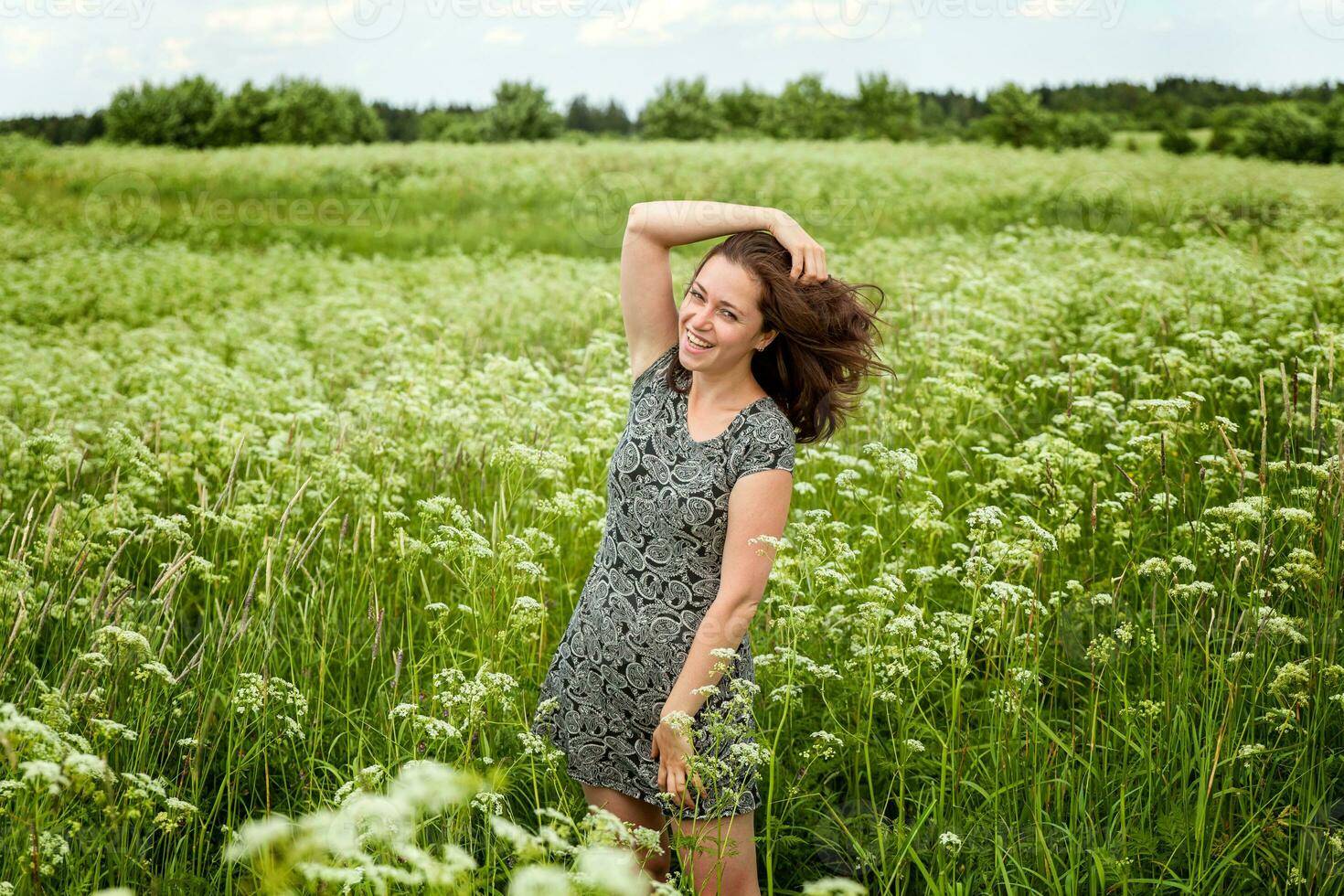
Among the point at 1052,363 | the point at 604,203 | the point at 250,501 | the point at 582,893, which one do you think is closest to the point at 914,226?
the point at 604,203

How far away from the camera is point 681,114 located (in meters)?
51.1

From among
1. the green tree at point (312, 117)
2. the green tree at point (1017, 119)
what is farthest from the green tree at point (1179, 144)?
the green tree at point (312, 117)

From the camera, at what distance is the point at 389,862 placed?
2303mm

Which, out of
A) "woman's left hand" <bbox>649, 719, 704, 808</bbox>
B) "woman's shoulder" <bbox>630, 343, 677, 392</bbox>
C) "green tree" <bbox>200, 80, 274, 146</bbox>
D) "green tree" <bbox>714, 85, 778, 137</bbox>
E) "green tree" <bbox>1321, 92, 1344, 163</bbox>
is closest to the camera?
"woman's left hand" <bbox>649, 719, 704, 808</bbox>

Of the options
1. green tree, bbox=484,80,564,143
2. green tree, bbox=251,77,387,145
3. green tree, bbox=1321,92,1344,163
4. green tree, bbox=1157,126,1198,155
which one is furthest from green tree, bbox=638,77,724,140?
green tree, bbox=1321,92,1344,163

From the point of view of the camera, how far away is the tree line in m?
33.5

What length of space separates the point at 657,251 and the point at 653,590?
3.49 feet

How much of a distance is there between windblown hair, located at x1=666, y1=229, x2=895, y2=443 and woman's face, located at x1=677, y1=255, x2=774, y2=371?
0.04m

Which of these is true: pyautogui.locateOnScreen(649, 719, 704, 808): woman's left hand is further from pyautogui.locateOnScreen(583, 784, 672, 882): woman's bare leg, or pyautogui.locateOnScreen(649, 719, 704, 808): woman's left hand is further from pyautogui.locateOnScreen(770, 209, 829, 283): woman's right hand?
pyautogui.locateOnScreen(770, 209, 829, 283): woman's right hand

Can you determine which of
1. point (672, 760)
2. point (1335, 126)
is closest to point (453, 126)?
point (1335, 126)

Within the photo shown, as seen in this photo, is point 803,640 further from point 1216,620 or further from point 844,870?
point 1216,620

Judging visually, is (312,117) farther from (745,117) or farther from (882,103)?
(882,103)

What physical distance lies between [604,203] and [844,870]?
21065mm

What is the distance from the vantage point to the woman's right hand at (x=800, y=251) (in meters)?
2.91
